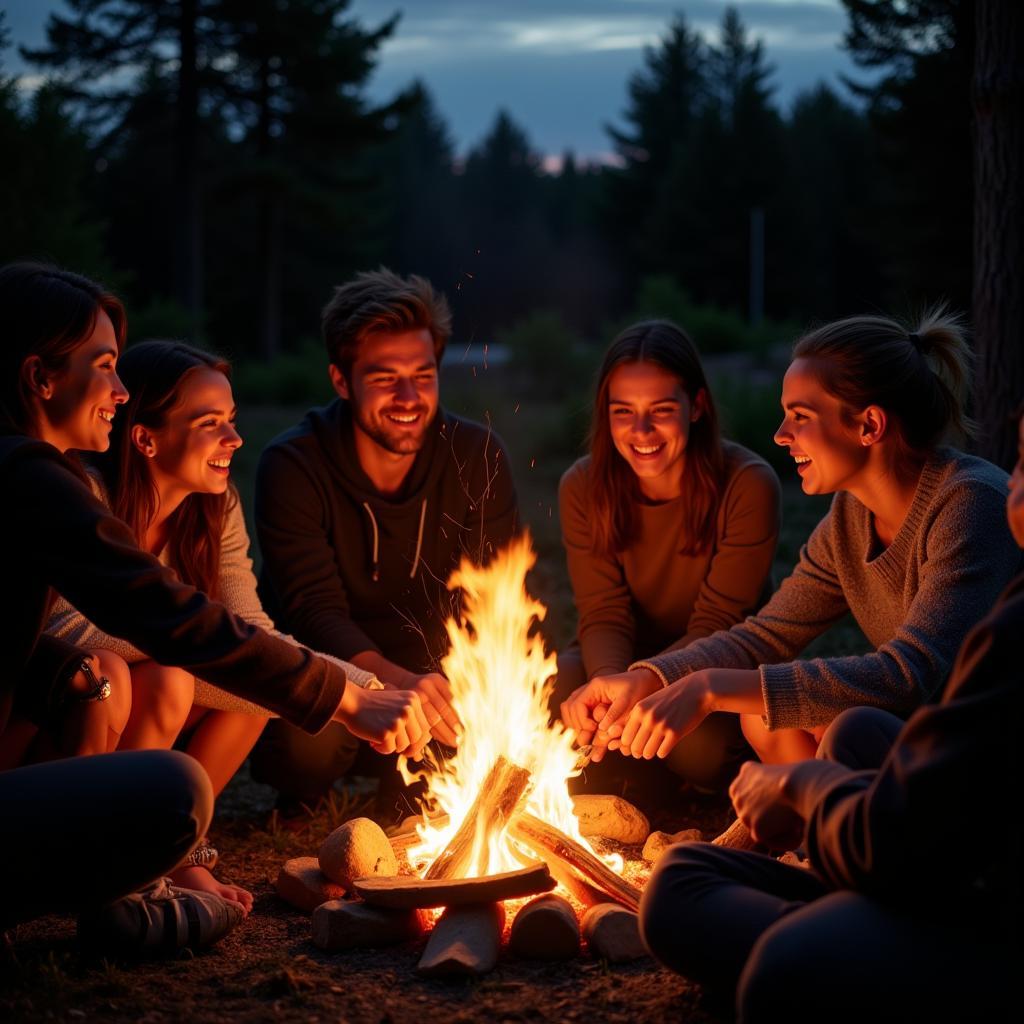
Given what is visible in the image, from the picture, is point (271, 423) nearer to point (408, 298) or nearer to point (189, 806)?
point (408, 298)

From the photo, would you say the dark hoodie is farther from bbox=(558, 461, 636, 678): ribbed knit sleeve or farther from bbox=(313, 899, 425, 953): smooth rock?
bbox=(313, 899, 425, 953): smooth rock

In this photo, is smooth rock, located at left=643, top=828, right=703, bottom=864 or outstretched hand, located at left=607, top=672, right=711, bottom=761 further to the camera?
smooth rock, located at left=643, top=828, right=703, bottom=864

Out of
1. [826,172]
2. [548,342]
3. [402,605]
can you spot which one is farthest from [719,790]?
[826,172]

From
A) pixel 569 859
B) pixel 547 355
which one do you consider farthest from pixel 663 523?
pixel 547 355

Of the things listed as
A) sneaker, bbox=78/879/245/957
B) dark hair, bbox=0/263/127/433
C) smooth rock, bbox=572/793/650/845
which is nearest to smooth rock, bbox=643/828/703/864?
smooth rock, bbox=572/793/650/845

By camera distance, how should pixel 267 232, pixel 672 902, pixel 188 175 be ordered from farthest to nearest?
1. pixel 267 232
2. pixel 188 175
3. pixel 672 902

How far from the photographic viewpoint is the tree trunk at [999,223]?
5809 mm

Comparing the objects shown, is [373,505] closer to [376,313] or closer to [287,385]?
[376,313]

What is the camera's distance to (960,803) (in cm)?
219

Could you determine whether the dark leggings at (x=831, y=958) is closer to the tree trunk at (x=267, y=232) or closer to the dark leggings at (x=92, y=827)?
the dark leggings at (x=92, y=827)

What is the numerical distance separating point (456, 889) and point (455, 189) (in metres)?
70.1

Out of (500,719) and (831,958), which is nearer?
(831,958)

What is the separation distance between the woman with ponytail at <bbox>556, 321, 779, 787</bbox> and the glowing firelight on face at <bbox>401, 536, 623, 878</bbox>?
1.98 feet

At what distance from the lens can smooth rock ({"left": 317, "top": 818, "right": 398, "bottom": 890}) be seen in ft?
12.2
